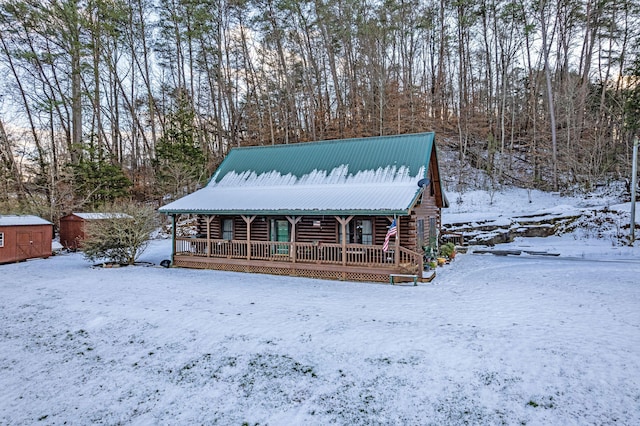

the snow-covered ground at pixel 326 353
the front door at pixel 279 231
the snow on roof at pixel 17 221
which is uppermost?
the snow on roof at pixel 17 221

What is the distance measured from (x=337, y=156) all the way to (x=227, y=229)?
6296 millimetres

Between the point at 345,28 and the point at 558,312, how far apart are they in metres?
28.7

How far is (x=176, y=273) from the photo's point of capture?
15148 millimetres

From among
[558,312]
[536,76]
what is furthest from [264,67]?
[558,312]

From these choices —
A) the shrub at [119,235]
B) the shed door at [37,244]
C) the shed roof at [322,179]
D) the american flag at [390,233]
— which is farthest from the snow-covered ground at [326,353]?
the shed door at [37,244]

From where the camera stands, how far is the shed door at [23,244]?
61.4 feet

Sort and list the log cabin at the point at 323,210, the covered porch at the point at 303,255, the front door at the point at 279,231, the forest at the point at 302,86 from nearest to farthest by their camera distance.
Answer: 1. the covered porch at the point at 303,255
2. the log cabin at the point at 323,210
3. the front door at the point at 279,231
4. the forest at the point at 302,86

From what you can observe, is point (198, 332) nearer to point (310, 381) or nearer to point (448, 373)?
point (310, 381)

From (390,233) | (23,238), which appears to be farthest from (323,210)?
(23,238)

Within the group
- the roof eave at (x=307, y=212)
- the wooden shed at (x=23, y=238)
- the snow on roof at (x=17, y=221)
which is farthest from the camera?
the snow on roof at (x=17, y=221)

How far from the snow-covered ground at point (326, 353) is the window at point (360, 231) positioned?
2.77 m

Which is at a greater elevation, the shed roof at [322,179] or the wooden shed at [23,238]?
the shed roof at [322,179]

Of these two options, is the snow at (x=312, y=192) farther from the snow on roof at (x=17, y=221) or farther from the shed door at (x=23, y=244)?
the shed door at (x=23, y=244)

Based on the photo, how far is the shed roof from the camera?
44.8ft
